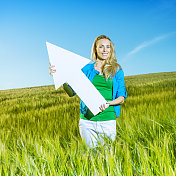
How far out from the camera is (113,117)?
63.6 inches

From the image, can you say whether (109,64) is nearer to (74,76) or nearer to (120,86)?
(120,86)

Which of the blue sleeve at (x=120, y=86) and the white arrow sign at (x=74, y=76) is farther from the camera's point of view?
the blue sleeve at (x=120, y=86)

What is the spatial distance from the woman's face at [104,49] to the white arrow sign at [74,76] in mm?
276

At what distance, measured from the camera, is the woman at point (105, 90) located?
5.11 feet

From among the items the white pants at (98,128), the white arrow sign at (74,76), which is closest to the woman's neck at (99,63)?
the white arrow sign at (74,76)

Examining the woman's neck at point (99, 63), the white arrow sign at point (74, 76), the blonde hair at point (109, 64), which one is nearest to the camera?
the white arrow sign at point (74, 76)

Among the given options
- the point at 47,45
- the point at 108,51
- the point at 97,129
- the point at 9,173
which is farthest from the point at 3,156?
the point at 108,51

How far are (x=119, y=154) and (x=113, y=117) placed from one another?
15.7 inches

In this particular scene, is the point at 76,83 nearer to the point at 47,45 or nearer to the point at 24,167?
the point at 47,45

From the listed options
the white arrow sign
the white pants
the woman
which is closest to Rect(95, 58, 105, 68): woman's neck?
the woman

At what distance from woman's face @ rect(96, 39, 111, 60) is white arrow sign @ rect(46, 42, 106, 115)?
0.28 metres

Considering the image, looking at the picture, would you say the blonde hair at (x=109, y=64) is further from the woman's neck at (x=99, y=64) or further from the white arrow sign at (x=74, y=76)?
the white arrow sign at (x=74, y=76)

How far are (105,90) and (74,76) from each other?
0.40 metres

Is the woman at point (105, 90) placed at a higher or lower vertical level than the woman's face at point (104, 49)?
lower
